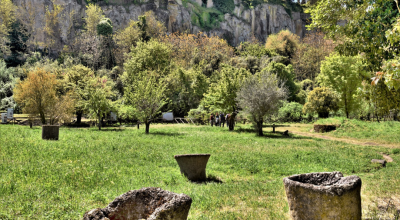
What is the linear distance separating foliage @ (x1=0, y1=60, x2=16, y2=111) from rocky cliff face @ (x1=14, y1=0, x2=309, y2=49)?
63.3 feet

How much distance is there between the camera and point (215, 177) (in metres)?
8.82

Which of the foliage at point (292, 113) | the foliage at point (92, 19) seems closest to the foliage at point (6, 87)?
the foliage at point (92, 19)

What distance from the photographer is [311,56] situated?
5575 centimetres

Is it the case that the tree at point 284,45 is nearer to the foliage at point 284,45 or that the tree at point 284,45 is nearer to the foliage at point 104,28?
the foliage at point 284,45

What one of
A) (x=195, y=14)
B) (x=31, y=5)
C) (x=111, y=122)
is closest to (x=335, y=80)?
(x=111, y=122)

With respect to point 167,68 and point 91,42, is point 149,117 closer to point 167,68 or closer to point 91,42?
point 167,68

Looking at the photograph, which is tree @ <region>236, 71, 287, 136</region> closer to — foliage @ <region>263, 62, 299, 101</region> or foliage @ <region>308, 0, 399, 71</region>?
foliage @ <region>308, 0, 399, 71</region>

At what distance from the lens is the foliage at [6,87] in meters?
40.5

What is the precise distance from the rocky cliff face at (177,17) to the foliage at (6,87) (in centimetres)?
1930

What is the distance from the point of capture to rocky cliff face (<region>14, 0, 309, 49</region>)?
67519 mm

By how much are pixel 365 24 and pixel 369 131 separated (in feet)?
62.9

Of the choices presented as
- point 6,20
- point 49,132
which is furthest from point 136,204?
point 6,20

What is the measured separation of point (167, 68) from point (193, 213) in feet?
144

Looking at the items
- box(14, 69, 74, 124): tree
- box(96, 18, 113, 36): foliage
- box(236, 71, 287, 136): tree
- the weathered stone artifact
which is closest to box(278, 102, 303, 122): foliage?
box(236, 71, 287, 136): tree
